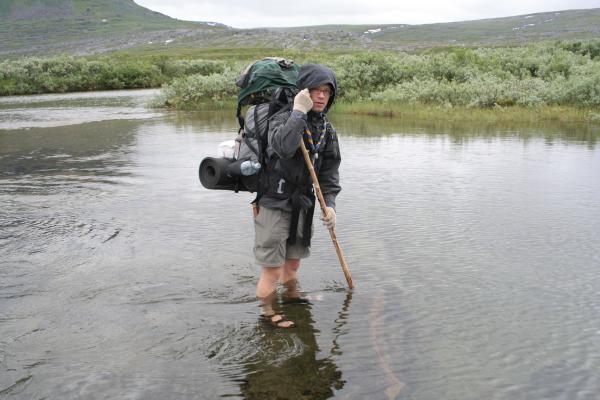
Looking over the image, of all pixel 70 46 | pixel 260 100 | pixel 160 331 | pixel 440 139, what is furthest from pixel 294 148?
pixel 70 46

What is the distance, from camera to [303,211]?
4.71 m

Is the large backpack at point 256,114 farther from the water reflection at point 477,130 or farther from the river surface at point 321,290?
the water reflection at point 477,130

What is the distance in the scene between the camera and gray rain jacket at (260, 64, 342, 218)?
4.18m

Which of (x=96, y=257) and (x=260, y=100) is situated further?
(x=96, y=257)

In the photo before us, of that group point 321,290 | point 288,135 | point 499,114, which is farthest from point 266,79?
point 499,114

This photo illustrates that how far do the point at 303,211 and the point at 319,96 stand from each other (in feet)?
2.91

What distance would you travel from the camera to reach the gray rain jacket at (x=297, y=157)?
4180mm

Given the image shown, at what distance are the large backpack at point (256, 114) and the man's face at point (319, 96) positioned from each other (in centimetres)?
16

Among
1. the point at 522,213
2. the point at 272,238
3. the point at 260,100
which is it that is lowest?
the point at 522,213

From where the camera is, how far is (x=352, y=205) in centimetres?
855

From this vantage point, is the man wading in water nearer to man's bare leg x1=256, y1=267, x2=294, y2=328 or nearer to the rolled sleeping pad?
man's bare leg x1=256, y1=267, x2=294, y2=328

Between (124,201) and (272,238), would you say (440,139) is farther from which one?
(272,238)

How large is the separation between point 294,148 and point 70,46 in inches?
4973

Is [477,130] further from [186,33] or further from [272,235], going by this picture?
[186,33]
